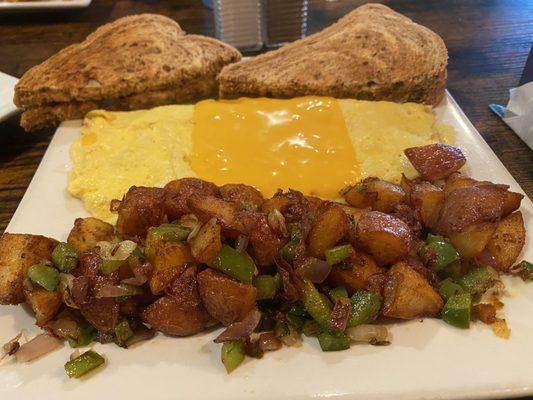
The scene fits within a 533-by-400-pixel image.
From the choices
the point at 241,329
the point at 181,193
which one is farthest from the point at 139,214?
the point at 241,329

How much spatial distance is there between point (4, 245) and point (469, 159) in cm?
210

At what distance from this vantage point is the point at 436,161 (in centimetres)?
226

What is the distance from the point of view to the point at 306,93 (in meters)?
2.94

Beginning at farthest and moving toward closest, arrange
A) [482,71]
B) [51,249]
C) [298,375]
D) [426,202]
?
[482,71] < [426,202] < [51,249] < [298,375]

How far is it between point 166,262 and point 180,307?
0.16m

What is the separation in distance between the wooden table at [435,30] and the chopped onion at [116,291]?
43.0 inches

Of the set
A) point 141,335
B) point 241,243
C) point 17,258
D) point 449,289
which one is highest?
point 241,243

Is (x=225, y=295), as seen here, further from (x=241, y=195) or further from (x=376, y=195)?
(x=376, y=195)

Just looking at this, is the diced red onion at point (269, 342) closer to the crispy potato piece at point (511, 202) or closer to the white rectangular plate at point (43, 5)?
the crispy potato piece at point (511, 202)

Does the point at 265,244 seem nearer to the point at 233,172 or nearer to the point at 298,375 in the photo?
the point at 298,375

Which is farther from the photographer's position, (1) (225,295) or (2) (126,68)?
(2) (126,68)

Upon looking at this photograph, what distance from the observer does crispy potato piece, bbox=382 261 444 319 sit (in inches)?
66.5

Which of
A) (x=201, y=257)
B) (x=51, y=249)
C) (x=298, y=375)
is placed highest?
(x=201, y=257)

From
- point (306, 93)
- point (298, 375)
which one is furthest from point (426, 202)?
point (306, 93)
